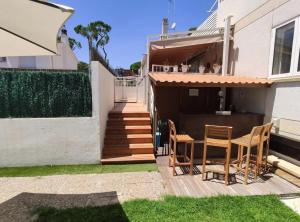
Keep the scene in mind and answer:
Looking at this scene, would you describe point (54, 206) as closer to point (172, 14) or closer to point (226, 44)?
point (226, 44)

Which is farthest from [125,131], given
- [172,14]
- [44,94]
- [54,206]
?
[172,14]

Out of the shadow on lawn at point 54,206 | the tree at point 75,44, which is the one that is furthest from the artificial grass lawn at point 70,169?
the tree at point 75,44

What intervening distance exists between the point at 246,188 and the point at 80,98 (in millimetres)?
7595

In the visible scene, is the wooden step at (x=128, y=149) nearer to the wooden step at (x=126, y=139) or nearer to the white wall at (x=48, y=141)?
the wooden step at (x=126, y=139)

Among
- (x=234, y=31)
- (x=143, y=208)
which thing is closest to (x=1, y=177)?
(x=143, y=208)

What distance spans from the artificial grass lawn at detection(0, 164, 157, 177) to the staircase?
0.37 metres

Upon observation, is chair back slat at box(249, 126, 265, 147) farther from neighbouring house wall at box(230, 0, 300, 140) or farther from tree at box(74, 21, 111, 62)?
tree at box(74, 21, 111, 62)

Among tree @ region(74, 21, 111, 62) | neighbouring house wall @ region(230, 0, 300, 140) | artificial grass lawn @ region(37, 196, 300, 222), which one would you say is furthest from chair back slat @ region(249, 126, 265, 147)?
tree @ region(74, 21, 111, 62)

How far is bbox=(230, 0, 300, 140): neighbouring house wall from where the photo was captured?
26.1 feet

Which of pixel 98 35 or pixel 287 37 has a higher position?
pixel 98 35

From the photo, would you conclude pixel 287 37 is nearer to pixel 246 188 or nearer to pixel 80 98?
pixel 246 188

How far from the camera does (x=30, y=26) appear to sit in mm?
3998

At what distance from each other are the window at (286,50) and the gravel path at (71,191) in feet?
22.4

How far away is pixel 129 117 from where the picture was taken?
12.0m
